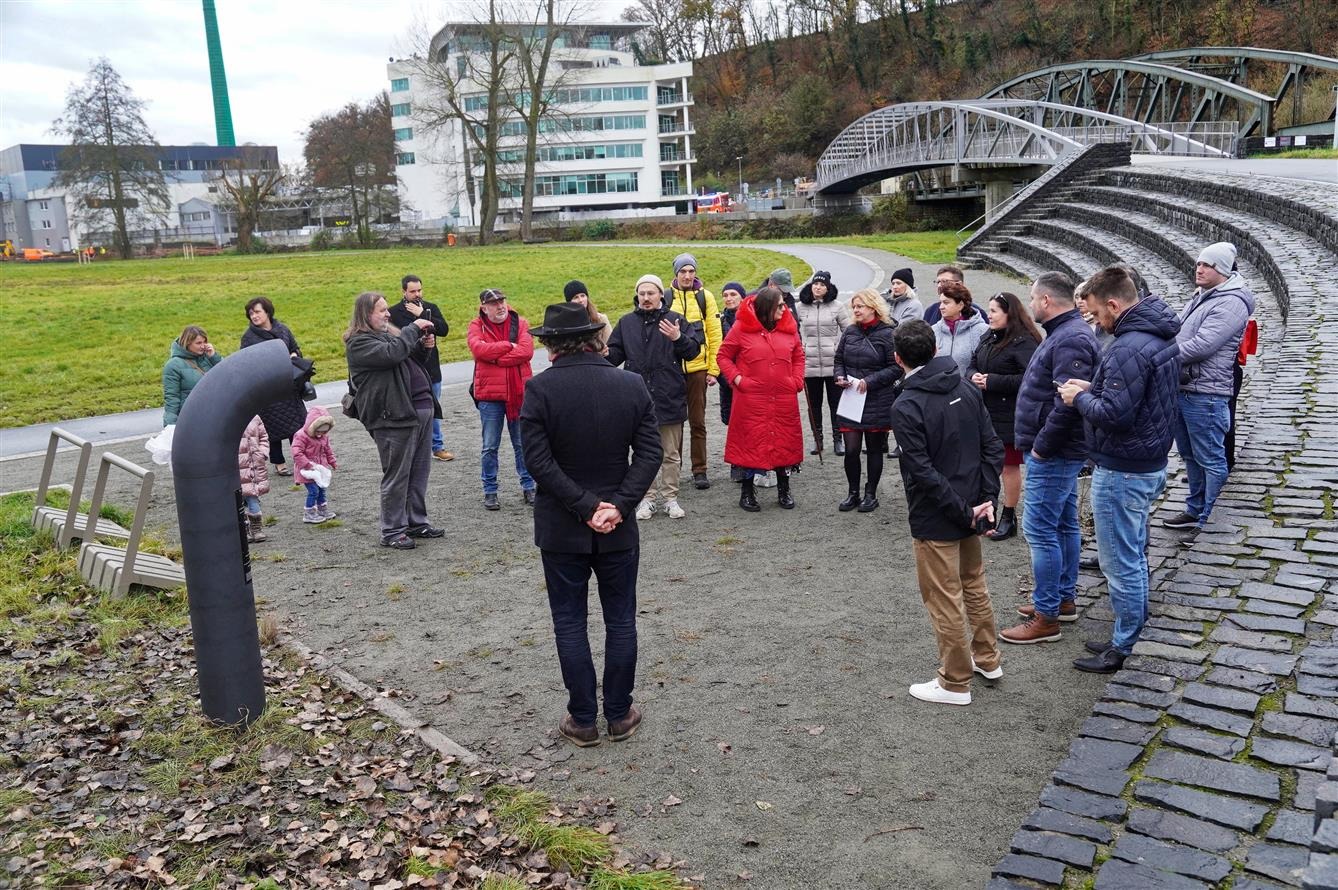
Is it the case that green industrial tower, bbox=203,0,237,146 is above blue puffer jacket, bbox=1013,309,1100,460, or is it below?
above

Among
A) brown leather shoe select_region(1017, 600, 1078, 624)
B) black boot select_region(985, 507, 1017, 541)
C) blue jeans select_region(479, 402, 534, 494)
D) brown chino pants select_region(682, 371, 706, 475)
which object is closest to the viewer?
brown leather shoe select_region(1017, 600, 1078, 624)

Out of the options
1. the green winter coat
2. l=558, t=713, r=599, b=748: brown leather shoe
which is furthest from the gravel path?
the green winter coat

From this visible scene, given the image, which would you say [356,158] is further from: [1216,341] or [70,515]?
[1216,341]

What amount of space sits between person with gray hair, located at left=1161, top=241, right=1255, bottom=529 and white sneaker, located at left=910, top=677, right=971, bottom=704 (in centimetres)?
283

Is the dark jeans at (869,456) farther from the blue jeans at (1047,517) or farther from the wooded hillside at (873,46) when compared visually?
the wooded hillside at (873,46)

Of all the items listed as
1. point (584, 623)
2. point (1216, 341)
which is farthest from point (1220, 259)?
point (584, 623)

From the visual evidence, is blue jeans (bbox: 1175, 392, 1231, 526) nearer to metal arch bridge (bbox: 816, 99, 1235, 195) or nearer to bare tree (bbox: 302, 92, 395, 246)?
metal arch bridge (bbox: 816, 99, 1235, 195)

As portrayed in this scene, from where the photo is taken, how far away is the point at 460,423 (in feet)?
45.2

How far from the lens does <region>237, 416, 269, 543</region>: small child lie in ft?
28.6

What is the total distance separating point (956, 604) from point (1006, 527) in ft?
9.64

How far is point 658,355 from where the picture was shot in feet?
29.6

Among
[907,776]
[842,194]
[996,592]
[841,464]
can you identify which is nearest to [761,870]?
[907,776]

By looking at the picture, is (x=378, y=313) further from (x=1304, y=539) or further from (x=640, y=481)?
(x=1304, y=539)

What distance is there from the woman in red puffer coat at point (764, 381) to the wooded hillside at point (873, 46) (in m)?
54.3
